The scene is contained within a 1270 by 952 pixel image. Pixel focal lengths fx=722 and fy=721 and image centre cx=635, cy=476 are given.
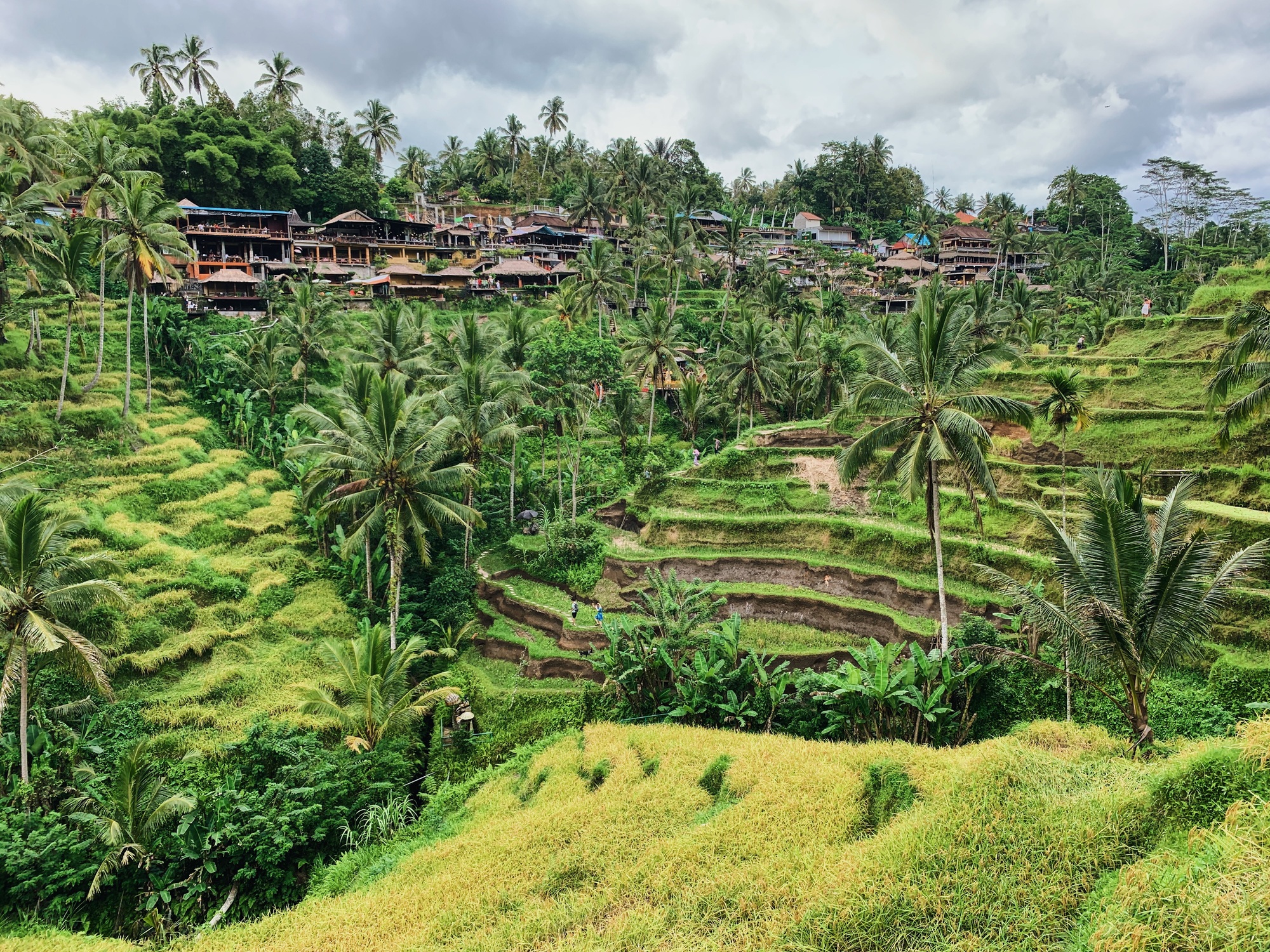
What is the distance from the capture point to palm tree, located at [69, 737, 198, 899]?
629 inches

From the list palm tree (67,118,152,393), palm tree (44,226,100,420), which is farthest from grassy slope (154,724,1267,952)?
palm tree (67,118,152,393)

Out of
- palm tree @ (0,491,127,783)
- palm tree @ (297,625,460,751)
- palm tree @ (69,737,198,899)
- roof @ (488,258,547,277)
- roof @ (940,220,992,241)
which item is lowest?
palm tree @ (69,737,198,899)

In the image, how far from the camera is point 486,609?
30.0 meters

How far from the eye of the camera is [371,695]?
66.6 ft

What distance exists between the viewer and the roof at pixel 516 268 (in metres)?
63.4

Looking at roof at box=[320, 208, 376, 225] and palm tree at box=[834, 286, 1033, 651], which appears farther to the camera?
roof at box=[320, 208, 376, 225]

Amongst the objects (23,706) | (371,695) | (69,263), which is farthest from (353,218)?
(23,706)

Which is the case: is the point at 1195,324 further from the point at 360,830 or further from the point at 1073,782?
the point at 360,830

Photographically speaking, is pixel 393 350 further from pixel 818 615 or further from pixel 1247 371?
pixel 1247 371

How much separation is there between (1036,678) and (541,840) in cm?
1346

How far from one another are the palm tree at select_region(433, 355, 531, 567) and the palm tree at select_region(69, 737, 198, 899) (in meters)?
15.0

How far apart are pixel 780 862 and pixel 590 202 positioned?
65185mm

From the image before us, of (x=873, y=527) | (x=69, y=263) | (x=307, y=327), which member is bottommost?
(x=873, y=527)

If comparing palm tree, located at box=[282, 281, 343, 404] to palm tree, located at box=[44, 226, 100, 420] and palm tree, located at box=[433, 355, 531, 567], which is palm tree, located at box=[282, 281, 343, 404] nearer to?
palm tree, located at box=[44, 226, 100, 420]
